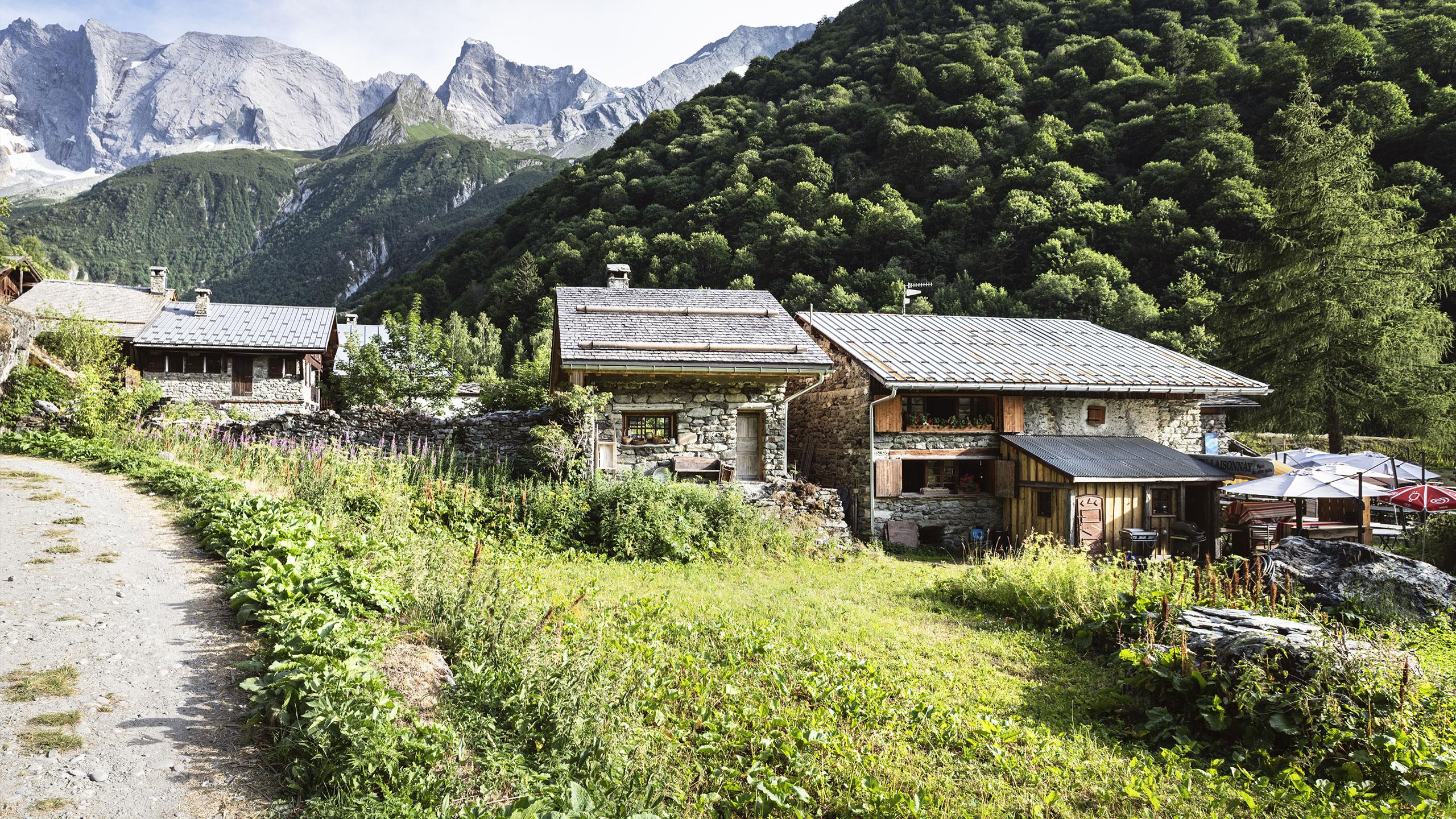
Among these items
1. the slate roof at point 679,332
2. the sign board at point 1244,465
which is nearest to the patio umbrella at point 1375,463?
the sign board at point 1244,465

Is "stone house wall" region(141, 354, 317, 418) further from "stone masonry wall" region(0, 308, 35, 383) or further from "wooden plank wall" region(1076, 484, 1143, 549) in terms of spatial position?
"wooden plank wall" region(1076, 484, 1143, 549)

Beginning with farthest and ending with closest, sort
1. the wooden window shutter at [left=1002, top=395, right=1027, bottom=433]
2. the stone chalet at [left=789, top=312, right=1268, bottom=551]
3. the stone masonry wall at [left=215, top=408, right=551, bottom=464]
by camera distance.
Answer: the wooden window shutter at [left=1002, top=395, right=1027, bottom=433], the stone masonry wall at [left=215, top=408, right=551, bottom=464], the stone chalet at [left=789, top=312, right=1268, bottom=551]

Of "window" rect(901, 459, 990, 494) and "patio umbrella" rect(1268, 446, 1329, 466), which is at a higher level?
"patio umbrella" rect(1268, 446, 1329, 466)

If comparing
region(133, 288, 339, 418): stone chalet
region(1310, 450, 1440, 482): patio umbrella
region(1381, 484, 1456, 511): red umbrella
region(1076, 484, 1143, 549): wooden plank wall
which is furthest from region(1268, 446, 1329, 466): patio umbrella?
region(133, 288, 339, 418): stone chalet

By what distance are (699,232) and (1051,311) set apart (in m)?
23.8

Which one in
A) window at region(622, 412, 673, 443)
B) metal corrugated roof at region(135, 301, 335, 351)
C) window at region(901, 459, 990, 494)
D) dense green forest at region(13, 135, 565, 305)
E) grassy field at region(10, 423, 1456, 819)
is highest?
dense green forest at region(13, 135, 565, 305)

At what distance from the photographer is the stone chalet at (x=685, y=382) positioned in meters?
13.8

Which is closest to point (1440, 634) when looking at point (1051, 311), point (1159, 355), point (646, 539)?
point (646, 539)

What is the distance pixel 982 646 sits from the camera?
770cm

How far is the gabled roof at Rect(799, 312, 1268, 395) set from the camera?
15.3m

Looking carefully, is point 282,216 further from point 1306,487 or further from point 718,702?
point 1306,487

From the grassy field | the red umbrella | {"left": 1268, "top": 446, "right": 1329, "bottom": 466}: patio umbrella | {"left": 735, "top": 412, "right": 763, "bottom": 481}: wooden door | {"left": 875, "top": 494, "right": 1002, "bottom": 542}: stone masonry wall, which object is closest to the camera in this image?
the grassy field

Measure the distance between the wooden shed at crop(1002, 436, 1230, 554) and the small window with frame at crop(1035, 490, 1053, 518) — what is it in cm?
1

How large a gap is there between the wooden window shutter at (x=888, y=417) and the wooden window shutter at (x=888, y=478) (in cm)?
76
